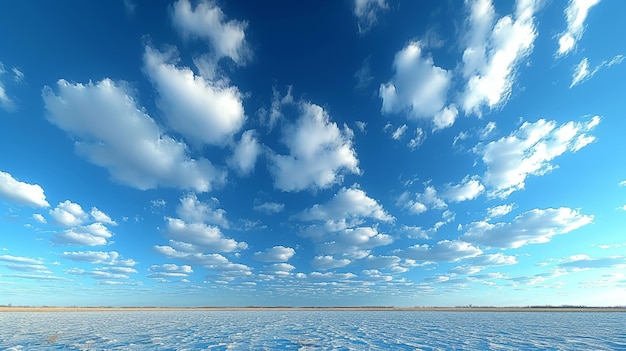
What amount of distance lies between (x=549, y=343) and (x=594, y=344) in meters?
4.73

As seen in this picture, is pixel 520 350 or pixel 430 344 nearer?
pixel 520 350

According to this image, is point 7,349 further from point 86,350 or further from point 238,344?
point 238,344

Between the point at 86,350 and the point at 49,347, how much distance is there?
15.1 ft

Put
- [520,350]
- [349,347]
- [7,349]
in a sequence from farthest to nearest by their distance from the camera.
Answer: [349,347] → [520,350] → [7,349]

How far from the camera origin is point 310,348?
29.7 metres

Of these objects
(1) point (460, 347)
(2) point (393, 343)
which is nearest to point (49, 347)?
(2) point (393, 343)

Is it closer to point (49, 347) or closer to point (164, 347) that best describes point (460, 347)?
point (164, 347)

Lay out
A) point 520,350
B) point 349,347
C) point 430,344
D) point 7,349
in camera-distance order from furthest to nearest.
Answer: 1. point 430,344
2. point 349,347
3. point 520,350
4. point 7,349

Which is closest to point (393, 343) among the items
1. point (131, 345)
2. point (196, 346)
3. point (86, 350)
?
point (196, 346)

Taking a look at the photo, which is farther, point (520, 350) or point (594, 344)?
point (594, 344)

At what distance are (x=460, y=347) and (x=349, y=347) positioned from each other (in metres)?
11.9

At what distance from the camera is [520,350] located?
2884 cm

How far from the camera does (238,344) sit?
32312 millimetres

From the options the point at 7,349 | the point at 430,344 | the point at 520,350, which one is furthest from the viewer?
the point at 430,344
